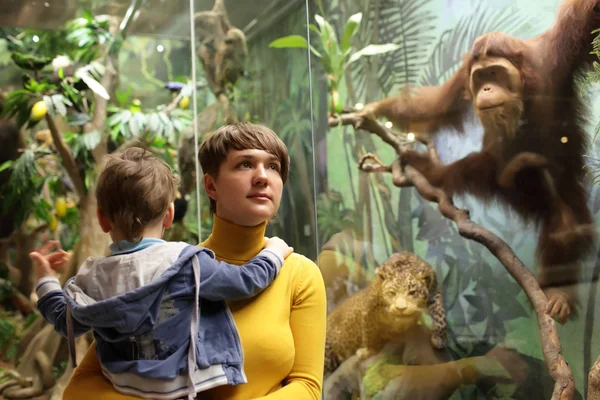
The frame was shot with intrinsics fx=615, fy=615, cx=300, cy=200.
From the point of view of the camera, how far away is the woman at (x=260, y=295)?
3.33 ft

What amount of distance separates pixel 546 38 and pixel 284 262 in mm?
1196

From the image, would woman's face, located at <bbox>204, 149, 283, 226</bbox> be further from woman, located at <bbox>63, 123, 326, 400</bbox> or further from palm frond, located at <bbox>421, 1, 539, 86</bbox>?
palm frond, located at <bbox>421, 1, 539, 86</bbox>

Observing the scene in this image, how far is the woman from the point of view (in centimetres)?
101

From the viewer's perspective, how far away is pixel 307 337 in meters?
1.06

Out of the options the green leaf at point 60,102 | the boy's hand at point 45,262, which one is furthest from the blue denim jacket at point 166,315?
the green leaf at point 60,102

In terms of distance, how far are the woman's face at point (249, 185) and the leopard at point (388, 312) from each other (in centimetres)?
119

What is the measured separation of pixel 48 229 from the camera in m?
3.13

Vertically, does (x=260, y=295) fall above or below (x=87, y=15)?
below

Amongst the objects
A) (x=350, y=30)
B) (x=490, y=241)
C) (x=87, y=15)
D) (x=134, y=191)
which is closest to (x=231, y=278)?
(x=134, y=191)

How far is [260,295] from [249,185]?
0.62 ft

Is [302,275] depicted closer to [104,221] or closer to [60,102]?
[104,221]

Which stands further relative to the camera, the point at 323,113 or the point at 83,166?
the point at 83,166

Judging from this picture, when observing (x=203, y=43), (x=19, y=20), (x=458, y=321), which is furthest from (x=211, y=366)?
(x=19, y=20)

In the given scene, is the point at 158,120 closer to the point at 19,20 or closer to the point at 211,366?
the point at 19,20
